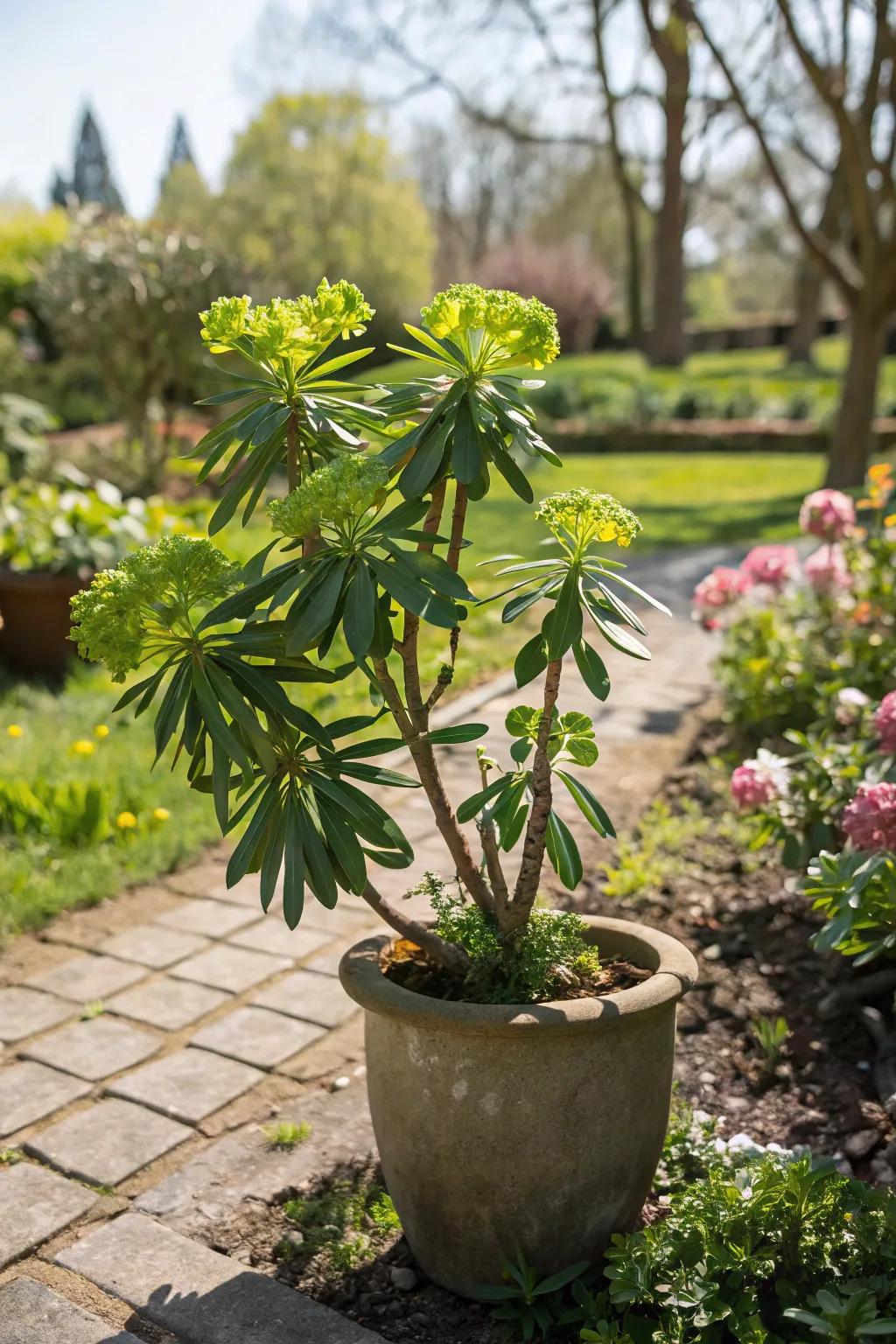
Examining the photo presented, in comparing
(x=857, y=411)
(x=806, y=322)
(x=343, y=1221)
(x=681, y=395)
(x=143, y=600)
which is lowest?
(x=343, y=1221)

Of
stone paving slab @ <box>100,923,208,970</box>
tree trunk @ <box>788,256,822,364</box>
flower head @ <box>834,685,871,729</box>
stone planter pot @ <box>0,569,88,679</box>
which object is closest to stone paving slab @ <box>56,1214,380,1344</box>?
stone paving slab @ <box>100,923,208,970</box>

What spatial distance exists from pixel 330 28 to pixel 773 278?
116ft

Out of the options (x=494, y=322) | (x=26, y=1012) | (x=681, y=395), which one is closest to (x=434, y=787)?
(x=494, y=322)

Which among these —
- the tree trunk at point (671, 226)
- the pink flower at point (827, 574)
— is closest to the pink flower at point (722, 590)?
the pink flower at point (827, 574)

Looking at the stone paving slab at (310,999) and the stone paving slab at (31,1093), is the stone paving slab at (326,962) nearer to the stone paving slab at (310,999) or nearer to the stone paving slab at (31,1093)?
the stone paving slab at (310,999)

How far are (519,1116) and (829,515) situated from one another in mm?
3268

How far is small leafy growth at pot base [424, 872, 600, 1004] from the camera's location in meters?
2.17

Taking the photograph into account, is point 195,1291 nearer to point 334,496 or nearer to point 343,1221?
point 343,1221

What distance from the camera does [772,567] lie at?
4.90 m

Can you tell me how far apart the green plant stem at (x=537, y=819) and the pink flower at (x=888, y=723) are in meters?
1.10

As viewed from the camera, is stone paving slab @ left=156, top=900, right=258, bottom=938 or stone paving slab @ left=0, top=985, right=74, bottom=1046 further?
stone paving slab @ left=156, top=900, right=258, bottom=938

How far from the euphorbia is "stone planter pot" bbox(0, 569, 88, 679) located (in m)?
4.09

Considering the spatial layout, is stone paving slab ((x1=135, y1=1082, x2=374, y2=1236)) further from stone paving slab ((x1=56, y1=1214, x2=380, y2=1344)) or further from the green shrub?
the green shrub

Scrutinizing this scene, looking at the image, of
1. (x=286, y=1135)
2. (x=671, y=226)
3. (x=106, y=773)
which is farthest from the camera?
(x=671, y=226)
